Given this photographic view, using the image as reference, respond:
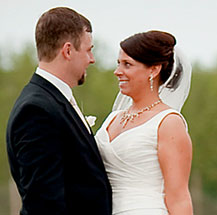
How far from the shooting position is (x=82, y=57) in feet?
9.12

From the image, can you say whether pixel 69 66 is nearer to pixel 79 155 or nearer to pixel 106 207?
pixel 79 155

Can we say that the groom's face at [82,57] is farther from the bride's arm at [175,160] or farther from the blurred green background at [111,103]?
the blurred green background at [111,103]

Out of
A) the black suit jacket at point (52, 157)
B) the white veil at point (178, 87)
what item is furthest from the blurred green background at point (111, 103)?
the black suit jacket at point (52, 157)

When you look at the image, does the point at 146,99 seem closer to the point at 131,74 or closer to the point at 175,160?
the point at 131,74

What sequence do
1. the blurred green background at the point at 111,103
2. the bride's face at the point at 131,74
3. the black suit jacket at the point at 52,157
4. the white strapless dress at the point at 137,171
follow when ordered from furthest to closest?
the blurred green background at the point at 111,103 → the bride's face at the point at 131,74 → the white strapless dress at the point at 137,171 → the black suit jacket at the point at 52,157

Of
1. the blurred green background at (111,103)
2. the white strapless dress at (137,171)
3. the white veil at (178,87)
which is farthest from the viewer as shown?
the blurred green background at (111,103)

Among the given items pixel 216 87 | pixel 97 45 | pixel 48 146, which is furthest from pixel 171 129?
pixel 216 87

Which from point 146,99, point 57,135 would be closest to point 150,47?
point 146,99

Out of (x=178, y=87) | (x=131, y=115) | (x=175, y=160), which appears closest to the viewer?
(x=175, y=160)

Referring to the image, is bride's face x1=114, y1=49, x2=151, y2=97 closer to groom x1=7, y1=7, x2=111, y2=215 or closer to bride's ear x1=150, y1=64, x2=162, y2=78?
bride's ear x1=150, y1=64, x2=162, y2=78

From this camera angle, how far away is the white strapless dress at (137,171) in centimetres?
309

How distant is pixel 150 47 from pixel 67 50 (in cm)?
71

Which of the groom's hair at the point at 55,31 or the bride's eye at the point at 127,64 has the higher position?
the groom's hair at the point at 55,31

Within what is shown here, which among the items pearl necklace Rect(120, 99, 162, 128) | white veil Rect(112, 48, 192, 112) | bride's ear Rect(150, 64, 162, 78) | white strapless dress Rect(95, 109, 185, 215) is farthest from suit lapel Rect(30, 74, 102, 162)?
white veil Rect(112, 48, 192, 112)
